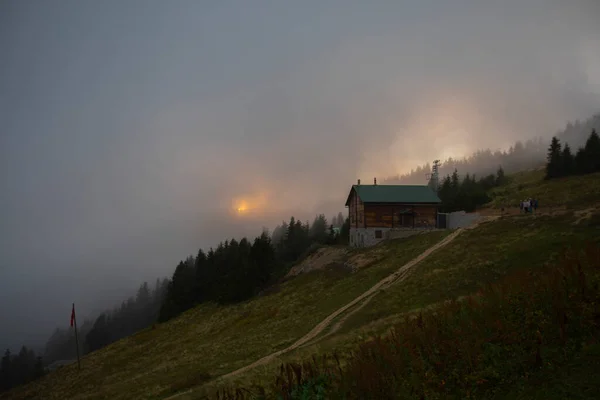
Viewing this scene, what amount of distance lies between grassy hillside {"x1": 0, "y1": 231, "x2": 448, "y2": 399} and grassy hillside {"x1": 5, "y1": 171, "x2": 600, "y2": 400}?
0.66 feet

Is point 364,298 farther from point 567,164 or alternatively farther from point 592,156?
point 567,164

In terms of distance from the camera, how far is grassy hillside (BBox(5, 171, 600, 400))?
21656mm

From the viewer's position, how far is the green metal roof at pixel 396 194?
59.7 m

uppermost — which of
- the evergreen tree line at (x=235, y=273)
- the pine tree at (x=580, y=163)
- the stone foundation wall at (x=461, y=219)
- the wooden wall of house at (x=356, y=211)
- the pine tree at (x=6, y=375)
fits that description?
the pine tree at (x=580, y=163)

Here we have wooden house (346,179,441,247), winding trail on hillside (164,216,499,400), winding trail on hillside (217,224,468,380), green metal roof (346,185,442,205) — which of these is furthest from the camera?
green metal roof (346,185,442,205)

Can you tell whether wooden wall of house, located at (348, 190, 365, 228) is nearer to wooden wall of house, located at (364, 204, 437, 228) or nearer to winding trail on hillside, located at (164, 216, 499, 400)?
wooden wall of house, located at (364, 204, 437, 228)

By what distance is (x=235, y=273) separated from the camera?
2638 inches

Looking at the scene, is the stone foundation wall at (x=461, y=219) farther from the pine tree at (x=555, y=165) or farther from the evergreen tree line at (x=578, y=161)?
the pine tree at (x=555, y=165)

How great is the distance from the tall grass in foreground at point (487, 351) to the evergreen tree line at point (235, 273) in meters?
55.8

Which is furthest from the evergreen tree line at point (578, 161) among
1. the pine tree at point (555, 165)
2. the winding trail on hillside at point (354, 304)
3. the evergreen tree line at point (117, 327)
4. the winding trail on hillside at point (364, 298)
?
the evergreen tree line at point (117, 327)

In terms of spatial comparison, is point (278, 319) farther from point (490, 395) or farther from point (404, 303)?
point (490, 395)

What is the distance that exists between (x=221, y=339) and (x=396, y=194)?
38.2 meters


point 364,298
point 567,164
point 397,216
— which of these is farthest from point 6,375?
point 567,164

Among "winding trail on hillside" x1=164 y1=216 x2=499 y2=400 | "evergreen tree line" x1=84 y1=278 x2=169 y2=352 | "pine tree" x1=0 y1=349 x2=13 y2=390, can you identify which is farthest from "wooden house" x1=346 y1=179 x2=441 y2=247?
"pine tree" x1=0 y1=349 x2=13 y2=390
